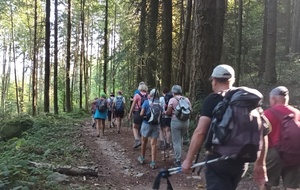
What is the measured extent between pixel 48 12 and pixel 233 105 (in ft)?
67.3

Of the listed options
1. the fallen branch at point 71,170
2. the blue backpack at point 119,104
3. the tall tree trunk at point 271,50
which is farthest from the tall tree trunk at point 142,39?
the fallen branch at point 71,170

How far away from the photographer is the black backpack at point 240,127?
11.4ft

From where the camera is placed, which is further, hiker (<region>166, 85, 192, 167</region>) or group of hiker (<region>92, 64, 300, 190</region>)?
hiker (<region>166, 85, 192, 167</region>)

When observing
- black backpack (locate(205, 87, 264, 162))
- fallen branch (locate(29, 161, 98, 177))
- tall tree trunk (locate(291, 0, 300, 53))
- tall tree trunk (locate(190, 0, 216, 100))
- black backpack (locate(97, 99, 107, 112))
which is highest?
tall tree trunk (locate(291, 0, 300, 53))

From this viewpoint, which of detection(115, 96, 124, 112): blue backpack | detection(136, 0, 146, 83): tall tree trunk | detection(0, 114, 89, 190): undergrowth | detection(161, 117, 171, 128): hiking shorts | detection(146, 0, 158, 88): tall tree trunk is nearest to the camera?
detection(0, 114, 89, 190): undergrowth

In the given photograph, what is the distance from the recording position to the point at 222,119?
354 centimetres

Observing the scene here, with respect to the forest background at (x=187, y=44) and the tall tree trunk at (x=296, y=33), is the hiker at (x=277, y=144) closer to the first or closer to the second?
the forest background at (x=187, y=44)

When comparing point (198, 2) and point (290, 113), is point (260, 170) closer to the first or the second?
point (290, 113)

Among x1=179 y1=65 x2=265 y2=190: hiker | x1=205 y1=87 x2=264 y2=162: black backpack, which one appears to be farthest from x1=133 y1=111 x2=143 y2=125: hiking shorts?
x1=205 y1=87 x2=264 y2=162: black backpack

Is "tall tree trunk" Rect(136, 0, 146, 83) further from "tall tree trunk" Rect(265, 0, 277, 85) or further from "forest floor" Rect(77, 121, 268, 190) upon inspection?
"tall tree trunk" Rect(265, 0, 277, 85)

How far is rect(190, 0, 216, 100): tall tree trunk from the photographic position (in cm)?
1075

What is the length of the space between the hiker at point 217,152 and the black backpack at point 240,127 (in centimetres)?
7

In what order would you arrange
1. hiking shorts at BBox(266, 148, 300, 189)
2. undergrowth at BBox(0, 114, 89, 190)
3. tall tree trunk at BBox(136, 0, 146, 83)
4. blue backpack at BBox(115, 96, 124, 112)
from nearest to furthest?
hiking shorts at BBox(266, 148, 300, 189)
undergrowth at BBox(0, 114, 89, 190)
blue backpack at BBox(115, 96, 124, 112)
tall tree trunk at BBox(136, 0, 146, 83)

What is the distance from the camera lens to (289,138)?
4.96 m
